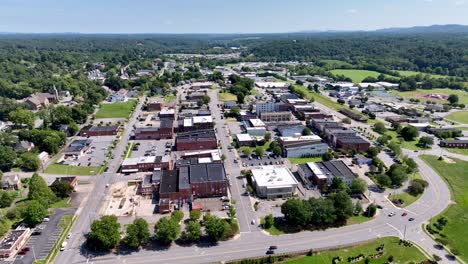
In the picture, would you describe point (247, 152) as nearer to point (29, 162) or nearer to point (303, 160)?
point (303, 160)

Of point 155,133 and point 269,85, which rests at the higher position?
point 155,133

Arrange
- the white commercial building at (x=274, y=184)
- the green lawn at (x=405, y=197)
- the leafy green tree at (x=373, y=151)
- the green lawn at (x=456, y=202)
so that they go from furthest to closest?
the leafy green tree at (x=373, y=151), the white commercial building at (x=274, y=184), the green lawn at (x=405, y=197), the green lawn at (x=456, y=202)

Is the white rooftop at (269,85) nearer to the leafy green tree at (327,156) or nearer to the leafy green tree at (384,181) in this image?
the leafy green tree at (327,156)

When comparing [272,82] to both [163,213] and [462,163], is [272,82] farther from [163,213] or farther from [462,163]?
[163,213]

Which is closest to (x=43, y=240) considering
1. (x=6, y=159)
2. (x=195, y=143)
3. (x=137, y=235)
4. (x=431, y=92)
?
(x=137, y=235)

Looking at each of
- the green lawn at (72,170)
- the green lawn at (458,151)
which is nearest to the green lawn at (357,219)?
the green lawn at (458,151)

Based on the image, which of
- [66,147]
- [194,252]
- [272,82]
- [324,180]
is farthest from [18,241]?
[272,82]
